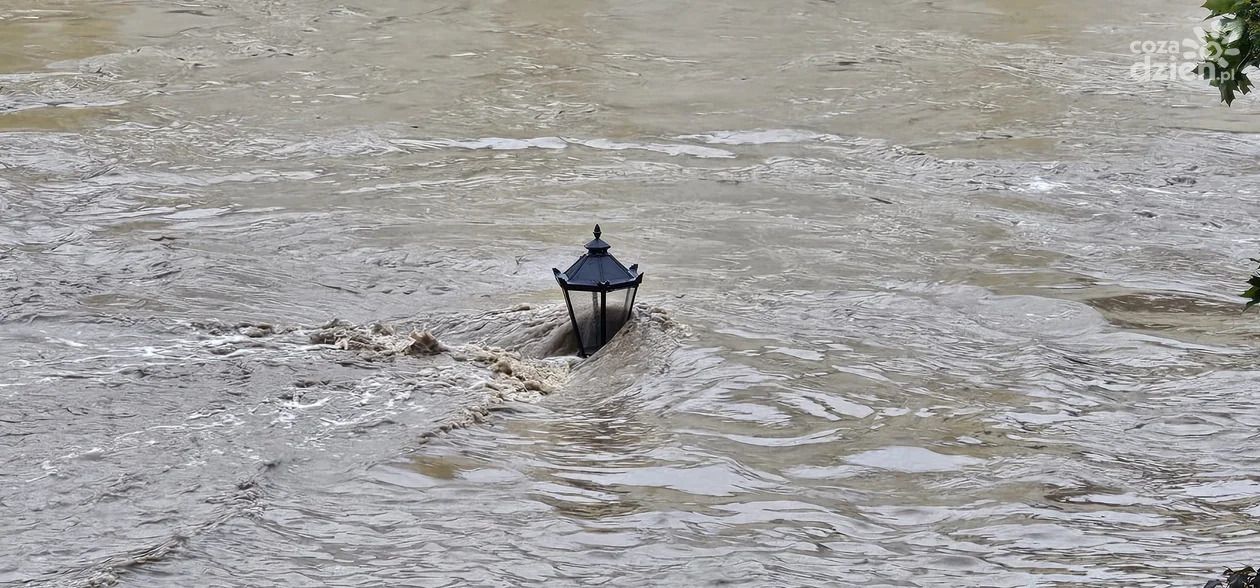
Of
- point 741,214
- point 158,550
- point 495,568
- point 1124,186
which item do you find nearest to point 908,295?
point 741,214

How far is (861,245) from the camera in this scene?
9.52 meters

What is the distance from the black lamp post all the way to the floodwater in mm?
150

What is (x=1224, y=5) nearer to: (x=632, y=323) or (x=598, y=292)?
(x=598, y=292)

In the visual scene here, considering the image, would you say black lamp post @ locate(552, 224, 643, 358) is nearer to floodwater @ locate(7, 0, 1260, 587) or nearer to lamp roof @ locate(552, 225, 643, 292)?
lamp roof @ locate(552, 225, 643, 292)

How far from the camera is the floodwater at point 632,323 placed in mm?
5398

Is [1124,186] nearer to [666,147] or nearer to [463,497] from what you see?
[666,147]

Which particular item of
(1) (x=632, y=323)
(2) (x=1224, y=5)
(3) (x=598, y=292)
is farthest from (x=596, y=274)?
(2) (x=1224, y=5)

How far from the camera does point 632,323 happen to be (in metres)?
7.27

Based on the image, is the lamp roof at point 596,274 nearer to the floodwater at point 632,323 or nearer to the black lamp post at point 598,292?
the black lamp post at point 598,292

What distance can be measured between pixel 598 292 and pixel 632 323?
52 cm

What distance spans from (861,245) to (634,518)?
4429mm

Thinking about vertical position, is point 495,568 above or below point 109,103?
below

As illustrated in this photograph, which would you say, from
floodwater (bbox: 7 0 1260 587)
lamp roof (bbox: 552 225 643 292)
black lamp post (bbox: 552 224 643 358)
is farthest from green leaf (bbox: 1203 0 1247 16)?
lamp roof (bbox: 552 225 643 292)

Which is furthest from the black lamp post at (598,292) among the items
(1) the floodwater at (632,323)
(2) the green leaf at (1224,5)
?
(2) the green leaf at (1224,5)
